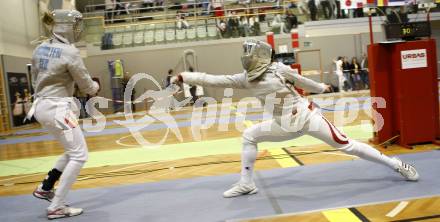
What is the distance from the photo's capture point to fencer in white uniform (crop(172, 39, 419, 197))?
12.3 feet

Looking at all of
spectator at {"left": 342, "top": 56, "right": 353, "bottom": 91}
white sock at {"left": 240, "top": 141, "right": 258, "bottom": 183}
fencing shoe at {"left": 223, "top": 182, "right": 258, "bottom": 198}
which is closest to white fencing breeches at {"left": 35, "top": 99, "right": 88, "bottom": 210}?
fencing shoe at {"left": 223, "top": 182, "right": 258, "bottom": 198}

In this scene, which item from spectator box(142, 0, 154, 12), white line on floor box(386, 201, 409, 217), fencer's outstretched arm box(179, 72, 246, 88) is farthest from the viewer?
spectator box(142, 0, 154, 12)

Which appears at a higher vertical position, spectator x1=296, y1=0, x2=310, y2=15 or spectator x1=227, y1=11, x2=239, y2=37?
spectator x1=296, y1=0, x2=310, y2=15

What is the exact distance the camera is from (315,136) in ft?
12.5

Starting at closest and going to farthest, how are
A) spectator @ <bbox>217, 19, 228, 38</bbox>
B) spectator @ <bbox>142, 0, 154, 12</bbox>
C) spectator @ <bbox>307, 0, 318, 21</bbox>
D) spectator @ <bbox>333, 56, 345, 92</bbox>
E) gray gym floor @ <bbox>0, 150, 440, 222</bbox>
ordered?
gray gym floor @ <bbox>0, 150, 440, 222</bbox> < spectator @ <bbox>333, 56, 345, 92</bbox> < spectator @ <bbox>307, 0, 318, 21</bbox> < spectator @ <bbox>217, 19, 228, 38</bbox> < spectator @ <bbox>142, 0, 154, 12</bbox>

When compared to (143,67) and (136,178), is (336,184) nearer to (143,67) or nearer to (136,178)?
(136,178)

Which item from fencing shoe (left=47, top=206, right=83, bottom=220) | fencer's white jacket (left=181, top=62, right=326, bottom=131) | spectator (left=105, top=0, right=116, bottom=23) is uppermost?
Answer: spectator (left=105, top=0, right=116, bottom=23)

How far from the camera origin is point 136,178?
4.97 metres

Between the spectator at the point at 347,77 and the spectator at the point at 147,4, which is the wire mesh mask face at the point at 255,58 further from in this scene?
the spectator at the point at 147,4

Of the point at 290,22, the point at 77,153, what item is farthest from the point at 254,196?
the point at 290,22

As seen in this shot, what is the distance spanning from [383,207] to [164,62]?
16.7 metres

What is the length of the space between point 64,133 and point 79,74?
0.55 metres

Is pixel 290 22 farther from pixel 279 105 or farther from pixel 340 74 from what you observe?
pixel 279 105

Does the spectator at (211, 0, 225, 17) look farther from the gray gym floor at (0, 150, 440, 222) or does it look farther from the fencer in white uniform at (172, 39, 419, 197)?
the fencer in white uniform at (172, 39, 419, 197)
